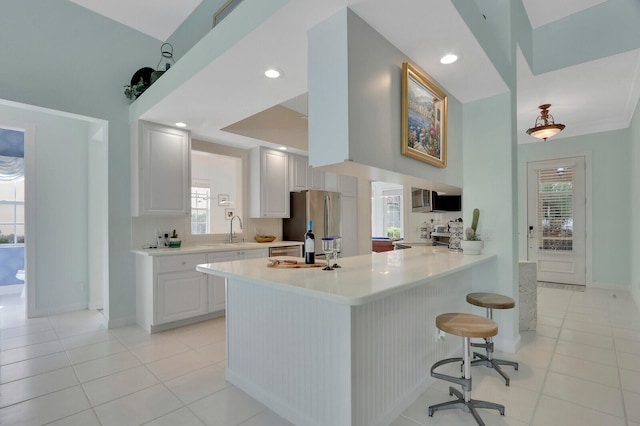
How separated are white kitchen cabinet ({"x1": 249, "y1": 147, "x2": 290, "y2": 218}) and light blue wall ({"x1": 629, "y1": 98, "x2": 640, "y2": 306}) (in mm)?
4920

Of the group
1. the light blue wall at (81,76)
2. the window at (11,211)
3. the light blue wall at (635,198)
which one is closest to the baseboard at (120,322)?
the light blue wall at (81,76)

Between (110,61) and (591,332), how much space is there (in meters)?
6.20

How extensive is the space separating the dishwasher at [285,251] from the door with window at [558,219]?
4.61 m

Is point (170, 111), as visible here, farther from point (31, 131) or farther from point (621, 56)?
point (621, 56)

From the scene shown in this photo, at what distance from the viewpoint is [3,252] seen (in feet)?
17.0

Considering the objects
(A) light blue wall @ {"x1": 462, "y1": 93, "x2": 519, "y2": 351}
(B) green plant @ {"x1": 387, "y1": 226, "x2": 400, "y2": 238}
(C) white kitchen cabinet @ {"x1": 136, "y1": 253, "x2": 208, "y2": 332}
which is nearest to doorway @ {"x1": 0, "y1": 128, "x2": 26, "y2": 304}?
(C) white kitchen cabinet @ {"x1": 136, "y1": 253, "x2": 208, "y2": 332}

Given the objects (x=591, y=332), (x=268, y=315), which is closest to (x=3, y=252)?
(x=268, y=315)

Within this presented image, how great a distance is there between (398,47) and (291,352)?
2160 millimetres

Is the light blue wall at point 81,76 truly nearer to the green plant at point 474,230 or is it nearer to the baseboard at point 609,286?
the green plant at point 474,230

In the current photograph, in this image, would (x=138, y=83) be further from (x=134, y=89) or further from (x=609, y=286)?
(x=609, y=286)

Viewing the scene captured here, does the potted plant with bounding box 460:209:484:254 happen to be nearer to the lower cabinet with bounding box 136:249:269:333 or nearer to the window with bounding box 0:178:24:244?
the lower cabinet with bounding box 136:249:269:333

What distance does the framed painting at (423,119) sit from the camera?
2.24 meters

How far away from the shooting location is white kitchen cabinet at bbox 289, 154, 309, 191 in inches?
203

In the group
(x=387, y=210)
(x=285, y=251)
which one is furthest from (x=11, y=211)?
A: (x=387, y=210)
